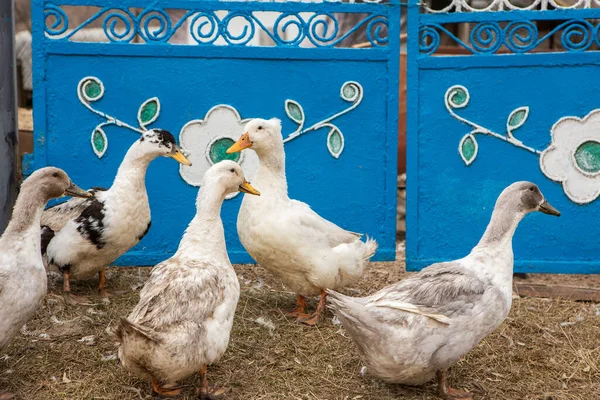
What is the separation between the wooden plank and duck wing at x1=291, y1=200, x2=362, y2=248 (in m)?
1.65

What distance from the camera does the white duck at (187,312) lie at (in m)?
3.60

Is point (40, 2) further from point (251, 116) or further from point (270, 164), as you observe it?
point (270, 164)

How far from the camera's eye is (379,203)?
599 centimetres

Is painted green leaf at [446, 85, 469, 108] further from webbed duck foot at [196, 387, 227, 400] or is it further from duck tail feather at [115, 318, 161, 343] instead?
duck tail feather at [115, 318, 161, 343]

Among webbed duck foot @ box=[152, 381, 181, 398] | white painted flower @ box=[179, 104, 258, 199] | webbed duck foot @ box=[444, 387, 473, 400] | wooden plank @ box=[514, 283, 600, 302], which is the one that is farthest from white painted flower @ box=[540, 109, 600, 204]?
webbed duck foot @ box=[152, 381, 181, 398]

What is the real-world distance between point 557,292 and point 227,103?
3.08 meters

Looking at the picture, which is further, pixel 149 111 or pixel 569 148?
pixel 149 111

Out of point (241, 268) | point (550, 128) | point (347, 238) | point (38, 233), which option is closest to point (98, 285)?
point (241, 268)

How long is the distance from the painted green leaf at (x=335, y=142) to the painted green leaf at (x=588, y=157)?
73.5 inches

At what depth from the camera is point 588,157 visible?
5793 millimetres

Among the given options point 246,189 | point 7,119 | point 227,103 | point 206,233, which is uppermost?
point 227,103

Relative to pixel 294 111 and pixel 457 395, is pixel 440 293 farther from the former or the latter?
pixel 294 111

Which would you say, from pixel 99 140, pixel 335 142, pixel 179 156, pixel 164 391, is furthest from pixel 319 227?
pixel 99 140

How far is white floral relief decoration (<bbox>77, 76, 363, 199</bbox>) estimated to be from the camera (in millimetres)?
5891
